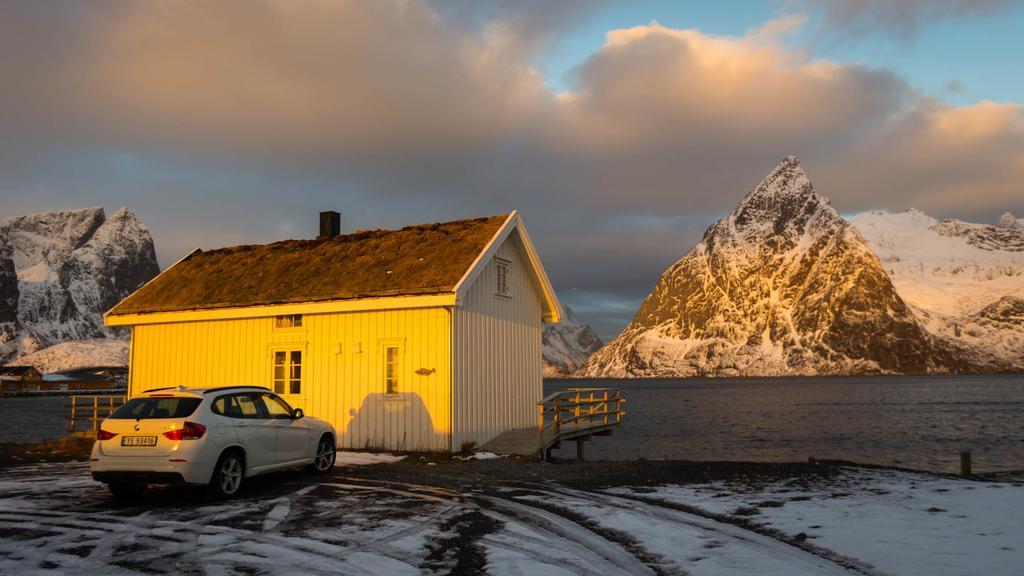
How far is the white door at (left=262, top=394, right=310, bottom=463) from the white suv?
0.40 feet

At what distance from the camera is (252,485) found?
573 inches

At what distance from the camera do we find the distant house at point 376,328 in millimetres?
20422

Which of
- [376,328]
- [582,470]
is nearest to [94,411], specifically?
[376,328]

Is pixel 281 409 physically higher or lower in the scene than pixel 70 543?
higher

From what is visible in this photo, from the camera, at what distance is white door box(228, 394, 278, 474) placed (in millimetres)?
13320

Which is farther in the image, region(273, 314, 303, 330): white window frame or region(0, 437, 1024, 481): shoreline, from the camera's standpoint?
region(273, 314, 303, 330): white window frame

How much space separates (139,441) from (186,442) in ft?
2.52

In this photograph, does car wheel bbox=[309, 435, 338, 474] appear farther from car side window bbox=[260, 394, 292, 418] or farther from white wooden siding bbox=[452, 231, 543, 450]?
white wooden siding bbox=[452, 231, 543, 450]

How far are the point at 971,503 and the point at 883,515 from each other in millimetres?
2101

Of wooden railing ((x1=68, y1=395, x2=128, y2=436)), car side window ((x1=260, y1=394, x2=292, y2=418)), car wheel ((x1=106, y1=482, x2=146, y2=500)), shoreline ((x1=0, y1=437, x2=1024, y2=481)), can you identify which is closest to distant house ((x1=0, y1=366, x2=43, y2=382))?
wooden railing ((x1=68, y1=395, x2=128, y2=436))

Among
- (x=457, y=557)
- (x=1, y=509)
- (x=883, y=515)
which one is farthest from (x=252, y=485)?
(x=883, y=515)

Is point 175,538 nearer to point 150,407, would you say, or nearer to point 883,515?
point 150,407

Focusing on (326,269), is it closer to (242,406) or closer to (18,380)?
(242,406)

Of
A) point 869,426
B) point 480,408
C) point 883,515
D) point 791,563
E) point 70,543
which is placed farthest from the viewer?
point 869,426
